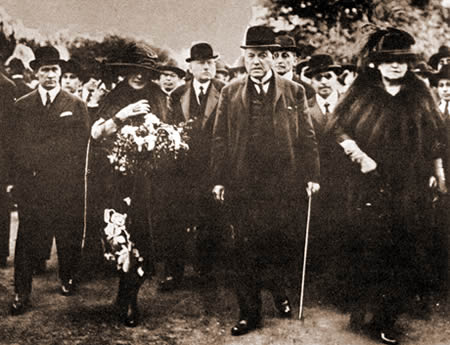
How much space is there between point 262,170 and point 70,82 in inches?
74.3

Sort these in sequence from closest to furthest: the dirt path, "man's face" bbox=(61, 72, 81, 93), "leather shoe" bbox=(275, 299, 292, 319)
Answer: the dirt path < "leather shoe" bbox=(275, 299, 292, 319) < "man's face" bbox=(61, 72, 81, 93)

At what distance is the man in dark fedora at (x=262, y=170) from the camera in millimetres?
4750

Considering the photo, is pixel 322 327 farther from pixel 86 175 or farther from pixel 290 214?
pixel 86 175

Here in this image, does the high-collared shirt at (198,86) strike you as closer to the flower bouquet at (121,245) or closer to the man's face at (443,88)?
the flower bouquet at (121,245)

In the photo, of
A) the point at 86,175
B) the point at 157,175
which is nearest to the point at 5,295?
the point at 86,175

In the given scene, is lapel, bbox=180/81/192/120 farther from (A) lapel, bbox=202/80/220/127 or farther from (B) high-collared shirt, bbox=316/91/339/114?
(B) high-collared shirt, bbox=316/91/339/114

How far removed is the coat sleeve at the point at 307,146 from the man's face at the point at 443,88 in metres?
1.21

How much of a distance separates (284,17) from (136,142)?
5.70 feet

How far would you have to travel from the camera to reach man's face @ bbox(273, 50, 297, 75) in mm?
4848

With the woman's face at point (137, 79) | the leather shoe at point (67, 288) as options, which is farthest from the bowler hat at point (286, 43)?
the leather shoe at point (67, 288)

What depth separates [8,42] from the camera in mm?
4824

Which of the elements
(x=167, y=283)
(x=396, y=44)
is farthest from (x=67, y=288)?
(x=396, y=44)

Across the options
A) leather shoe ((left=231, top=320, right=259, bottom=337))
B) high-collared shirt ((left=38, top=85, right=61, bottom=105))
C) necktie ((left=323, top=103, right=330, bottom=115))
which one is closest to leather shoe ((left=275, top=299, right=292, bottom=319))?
leather shoe ((left=231, top=320, right=259, bottom=337))

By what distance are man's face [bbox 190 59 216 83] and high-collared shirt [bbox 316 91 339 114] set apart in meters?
0.98
